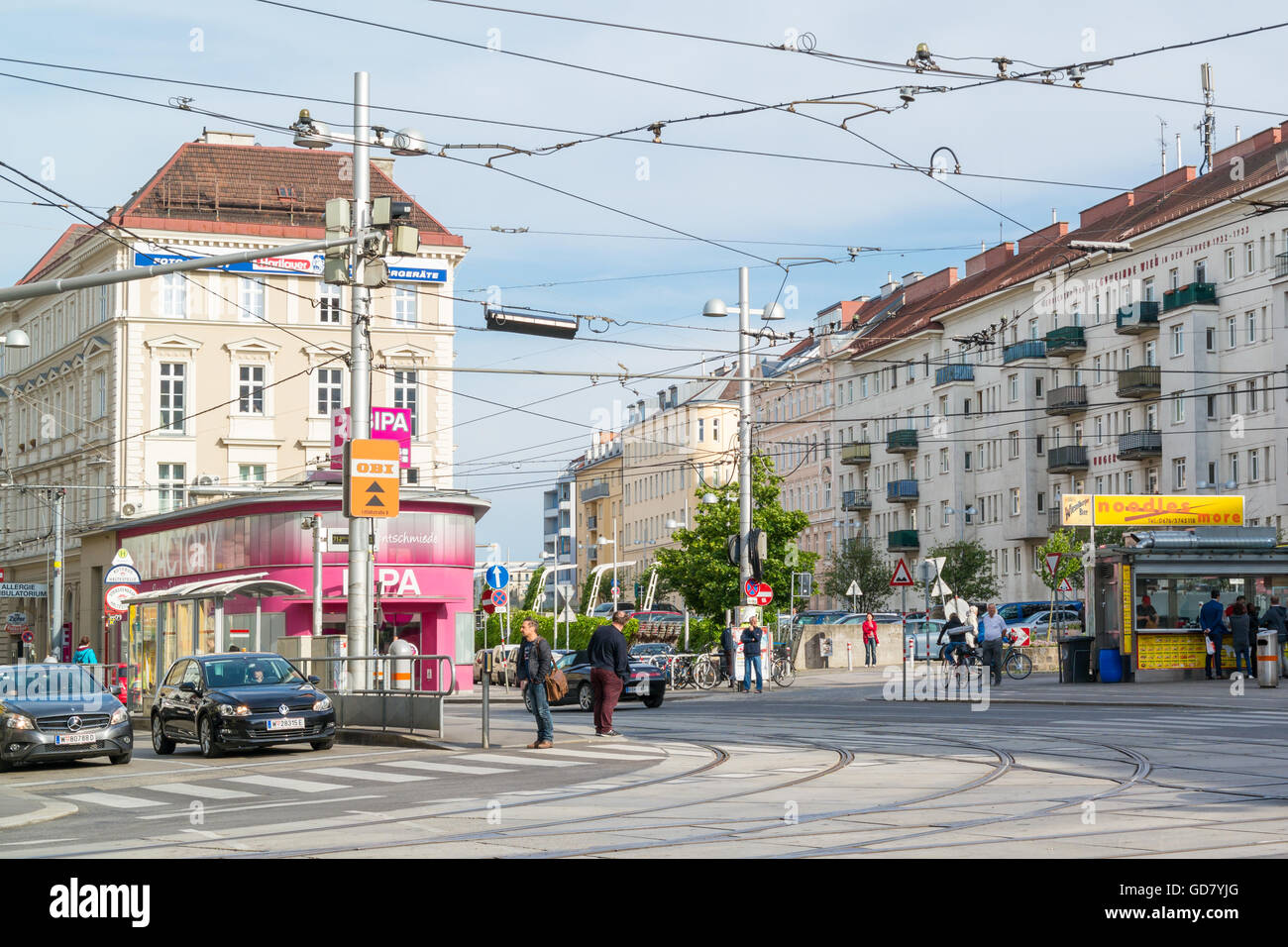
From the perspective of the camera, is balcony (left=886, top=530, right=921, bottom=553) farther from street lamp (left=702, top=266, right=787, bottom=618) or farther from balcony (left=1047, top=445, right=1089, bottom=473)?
street lamp (left=702, top=266, right=787, bottom=618)

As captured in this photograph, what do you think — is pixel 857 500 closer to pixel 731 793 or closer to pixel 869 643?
pixel 869 643

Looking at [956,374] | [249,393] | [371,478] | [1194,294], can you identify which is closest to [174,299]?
[249,393]

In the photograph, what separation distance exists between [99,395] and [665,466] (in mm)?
66050

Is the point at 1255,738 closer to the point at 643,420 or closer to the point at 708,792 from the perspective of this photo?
the point at 708,792

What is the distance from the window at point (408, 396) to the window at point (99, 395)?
36.5ft

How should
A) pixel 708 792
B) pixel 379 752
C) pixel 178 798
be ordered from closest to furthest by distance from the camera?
pixel 708 792 → pixel 178 798 → pixel 379 752

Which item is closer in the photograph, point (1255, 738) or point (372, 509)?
point (1255, 738)

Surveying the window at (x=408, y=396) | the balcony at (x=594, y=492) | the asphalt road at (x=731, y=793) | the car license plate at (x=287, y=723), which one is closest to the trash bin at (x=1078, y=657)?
the asphalt road at (x=731, y=793)

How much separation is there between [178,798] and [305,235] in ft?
162

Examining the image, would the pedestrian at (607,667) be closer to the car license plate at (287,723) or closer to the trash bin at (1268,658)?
the car license plate at (287,723)

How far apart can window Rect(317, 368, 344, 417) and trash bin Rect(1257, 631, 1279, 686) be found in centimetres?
3887

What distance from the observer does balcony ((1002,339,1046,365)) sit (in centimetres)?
7869
